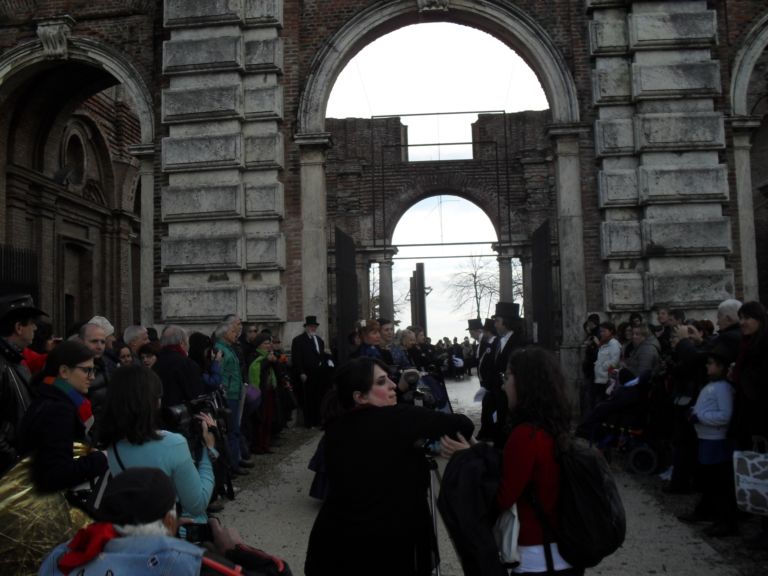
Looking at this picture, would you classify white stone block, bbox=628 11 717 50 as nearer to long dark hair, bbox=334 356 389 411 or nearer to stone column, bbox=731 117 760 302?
stone column, bbox=731 117 760 302

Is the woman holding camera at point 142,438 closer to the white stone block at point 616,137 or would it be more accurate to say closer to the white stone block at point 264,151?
the white stone block at point 264,151

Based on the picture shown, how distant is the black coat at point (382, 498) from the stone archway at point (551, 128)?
8976 millimetres

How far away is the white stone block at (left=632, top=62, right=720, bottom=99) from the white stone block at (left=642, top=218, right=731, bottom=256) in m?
2.02

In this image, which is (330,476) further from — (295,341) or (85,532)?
(295,341)

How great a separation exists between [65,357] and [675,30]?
1093cm

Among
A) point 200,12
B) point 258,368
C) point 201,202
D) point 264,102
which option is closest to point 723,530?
point 258,368

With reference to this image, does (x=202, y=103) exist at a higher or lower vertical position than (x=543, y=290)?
higher

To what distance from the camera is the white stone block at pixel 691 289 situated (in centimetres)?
1114

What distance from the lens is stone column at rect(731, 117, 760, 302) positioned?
11.7 meters

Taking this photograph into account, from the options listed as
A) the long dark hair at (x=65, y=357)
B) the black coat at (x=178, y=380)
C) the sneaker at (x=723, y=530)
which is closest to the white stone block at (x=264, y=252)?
the black coat at (x=178, y=380)

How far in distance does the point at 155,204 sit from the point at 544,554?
1122 cm

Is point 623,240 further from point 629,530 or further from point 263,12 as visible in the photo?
point 263,12

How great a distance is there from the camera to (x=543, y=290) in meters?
12.6

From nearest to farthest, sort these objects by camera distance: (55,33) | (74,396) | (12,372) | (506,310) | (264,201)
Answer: (74,396) → (12,372) → (506,310) → (264,201) → (55,33)
